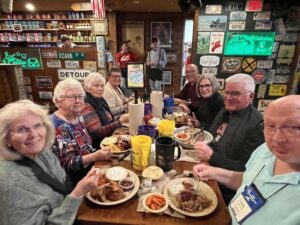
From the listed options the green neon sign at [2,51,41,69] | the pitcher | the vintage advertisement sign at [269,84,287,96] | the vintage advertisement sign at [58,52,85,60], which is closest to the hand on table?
the pitcher

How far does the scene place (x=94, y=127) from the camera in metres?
1.86

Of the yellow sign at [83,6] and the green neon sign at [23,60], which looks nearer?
the green neon sign at [23,60]

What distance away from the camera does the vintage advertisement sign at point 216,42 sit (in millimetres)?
3432

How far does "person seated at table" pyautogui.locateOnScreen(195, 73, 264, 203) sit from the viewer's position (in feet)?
4.07

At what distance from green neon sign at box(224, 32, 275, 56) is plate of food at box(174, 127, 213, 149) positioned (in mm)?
2373

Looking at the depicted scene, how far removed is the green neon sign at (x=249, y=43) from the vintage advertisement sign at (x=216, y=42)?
0.08m

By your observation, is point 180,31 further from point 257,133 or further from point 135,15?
point 257,133

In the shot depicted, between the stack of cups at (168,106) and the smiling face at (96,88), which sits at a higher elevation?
the smiling face at (96,88)

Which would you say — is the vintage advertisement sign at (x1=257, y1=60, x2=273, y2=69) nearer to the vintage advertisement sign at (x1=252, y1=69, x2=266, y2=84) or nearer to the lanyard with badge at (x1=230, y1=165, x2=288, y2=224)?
the vintage advertisement sign at (x1=252, y1=69, x2=266, y2=84)

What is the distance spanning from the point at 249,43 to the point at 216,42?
0.55 m

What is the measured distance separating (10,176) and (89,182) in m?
0.31

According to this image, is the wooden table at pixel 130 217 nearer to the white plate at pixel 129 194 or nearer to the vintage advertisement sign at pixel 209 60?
the white plate at pixel 129 194

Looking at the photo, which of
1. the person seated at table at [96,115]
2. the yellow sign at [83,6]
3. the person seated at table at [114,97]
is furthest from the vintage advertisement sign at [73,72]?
the person seated at table at [96,115]

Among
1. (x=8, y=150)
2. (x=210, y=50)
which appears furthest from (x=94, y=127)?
(x=210, y=50)
